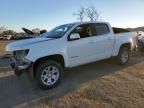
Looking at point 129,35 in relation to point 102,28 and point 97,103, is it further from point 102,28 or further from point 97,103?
point 97,103

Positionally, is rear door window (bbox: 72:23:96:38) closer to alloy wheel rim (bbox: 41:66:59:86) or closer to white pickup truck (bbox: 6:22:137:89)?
white pickup truck (bbox: 6:22:137:89)

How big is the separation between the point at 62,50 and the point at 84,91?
1.43m

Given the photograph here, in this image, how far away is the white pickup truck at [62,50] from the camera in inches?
231

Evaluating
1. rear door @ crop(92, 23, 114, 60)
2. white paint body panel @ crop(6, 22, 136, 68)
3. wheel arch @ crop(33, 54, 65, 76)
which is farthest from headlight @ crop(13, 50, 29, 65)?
rear door @ crop(92, 23, 114, 60)

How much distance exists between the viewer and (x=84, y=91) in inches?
226

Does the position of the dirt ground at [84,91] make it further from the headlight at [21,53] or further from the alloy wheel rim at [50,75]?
the headlight at [21,53]

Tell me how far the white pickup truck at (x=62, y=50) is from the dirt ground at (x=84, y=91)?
0.53 metres

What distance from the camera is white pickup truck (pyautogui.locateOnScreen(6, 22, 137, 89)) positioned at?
5871 mm

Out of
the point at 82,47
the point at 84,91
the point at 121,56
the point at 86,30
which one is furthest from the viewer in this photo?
the point at 121,56

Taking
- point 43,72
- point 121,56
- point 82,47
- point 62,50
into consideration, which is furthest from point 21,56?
point 121,56

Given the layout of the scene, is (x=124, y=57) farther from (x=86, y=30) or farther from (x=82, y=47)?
(x=82, y=47)

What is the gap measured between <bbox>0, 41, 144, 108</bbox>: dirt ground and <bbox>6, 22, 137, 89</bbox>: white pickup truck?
20.8 inches

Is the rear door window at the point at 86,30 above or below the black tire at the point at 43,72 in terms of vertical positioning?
above

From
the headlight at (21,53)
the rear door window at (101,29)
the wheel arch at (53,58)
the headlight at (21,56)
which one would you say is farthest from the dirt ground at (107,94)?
the rear door window at (101,29)
